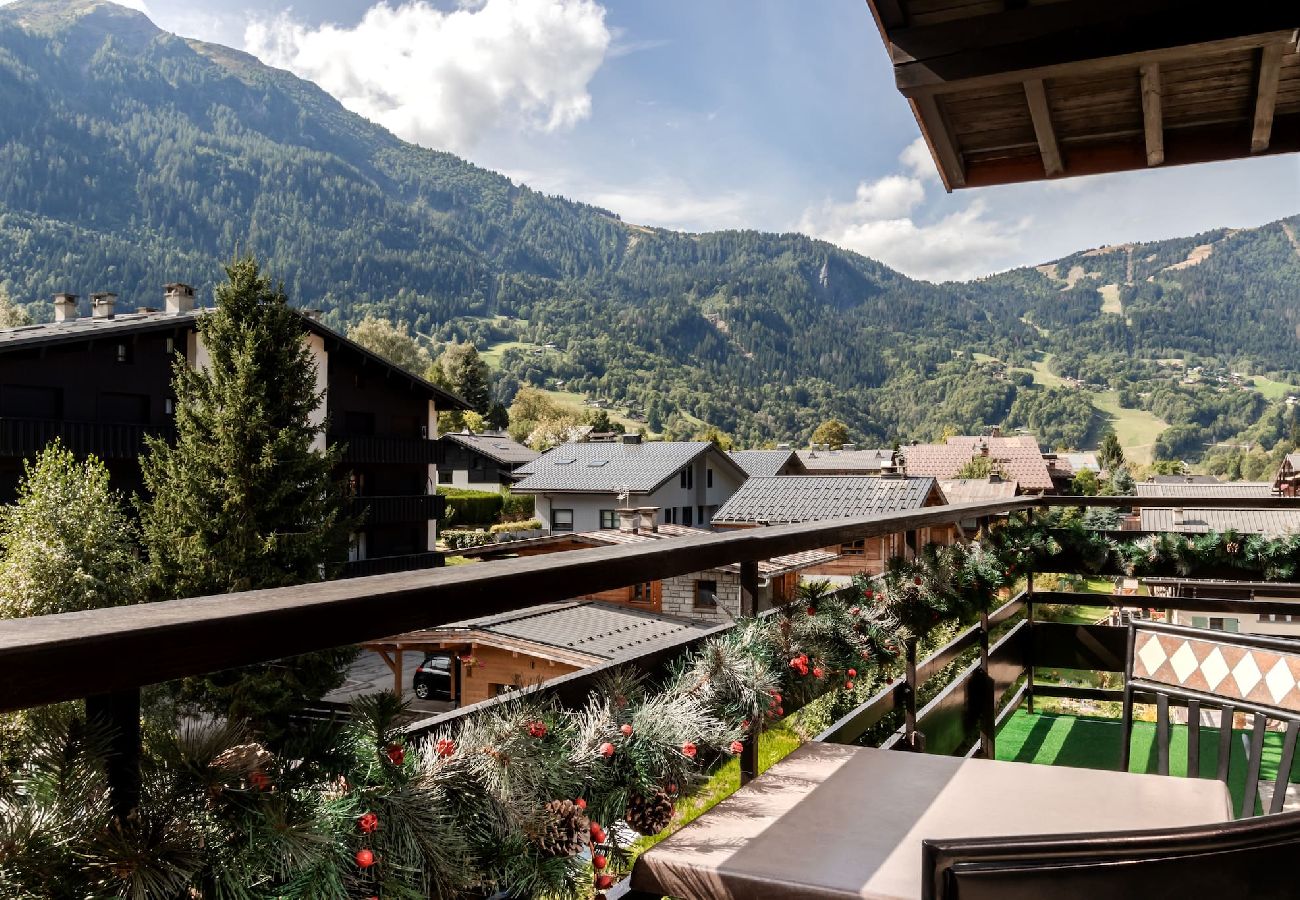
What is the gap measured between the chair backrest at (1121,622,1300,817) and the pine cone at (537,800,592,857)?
1289 millimetres

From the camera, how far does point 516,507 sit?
36875 millimetres

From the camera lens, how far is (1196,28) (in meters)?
2.22

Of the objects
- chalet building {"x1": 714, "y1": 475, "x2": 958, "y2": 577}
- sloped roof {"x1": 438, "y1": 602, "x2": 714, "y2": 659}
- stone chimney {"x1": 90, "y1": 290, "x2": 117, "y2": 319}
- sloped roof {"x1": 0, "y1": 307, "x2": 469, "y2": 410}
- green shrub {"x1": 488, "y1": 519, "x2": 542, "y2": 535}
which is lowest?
green shrub {"x1": 488, "y1": 519, "x2": 542, "y2": 535}

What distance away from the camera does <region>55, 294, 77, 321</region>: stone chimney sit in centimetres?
2322

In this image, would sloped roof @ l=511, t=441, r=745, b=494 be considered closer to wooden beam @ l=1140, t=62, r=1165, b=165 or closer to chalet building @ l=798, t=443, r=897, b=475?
chalet building @ l=798, t=443, r=897, b=475

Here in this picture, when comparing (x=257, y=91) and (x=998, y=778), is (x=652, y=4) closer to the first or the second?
(x=257, y=91)

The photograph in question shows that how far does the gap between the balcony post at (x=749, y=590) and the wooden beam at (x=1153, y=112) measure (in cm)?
173

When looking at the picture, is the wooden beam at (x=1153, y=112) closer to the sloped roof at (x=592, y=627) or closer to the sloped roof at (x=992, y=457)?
the sloped roof at (x=592, y=627)

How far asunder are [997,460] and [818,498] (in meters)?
→ 28.4

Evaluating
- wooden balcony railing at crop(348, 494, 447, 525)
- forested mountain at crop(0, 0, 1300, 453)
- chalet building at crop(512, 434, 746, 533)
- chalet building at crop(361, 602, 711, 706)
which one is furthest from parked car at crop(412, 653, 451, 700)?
forested mountain at crop(0, 0, 1300, 453)

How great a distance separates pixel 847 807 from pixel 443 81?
18667 cm

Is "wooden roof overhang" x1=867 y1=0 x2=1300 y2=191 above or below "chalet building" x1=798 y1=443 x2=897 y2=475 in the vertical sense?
above

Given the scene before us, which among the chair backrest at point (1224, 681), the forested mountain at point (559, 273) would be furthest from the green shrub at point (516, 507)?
the forested mountain at point (559, 273)

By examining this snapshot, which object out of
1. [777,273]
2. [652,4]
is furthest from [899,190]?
[652,4]
